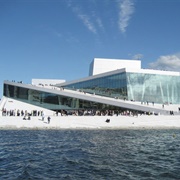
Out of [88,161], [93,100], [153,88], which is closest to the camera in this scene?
[88,161]

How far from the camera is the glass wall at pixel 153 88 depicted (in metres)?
58.1

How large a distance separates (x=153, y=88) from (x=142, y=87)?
2078 mm

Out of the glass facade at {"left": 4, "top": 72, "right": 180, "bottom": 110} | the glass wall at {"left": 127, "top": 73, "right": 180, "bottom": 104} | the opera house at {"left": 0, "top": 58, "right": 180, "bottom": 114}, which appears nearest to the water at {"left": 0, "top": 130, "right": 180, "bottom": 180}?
the opera house at {"left": 0, "top": 58, "right": 180, "bottom": 114}

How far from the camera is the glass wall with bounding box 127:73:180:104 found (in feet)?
191

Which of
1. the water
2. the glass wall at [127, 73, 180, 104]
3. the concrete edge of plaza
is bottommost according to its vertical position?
the water

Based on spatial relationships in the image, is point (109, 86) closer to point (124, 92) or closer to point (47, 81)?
point (124, 92)

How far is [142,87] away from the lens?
192 ft

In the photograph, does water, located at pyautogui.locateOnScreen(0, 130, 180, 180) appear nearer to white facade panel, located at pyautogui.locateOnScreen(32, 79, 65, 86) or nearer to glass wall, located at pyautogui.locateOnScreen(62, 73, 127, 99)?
glass wall, located at pyautogui.locateOnScreen(62, 73, 127, 99)

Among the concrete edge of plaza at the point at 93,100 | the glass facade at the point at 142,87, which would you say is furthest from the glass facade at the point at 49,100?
the glass facade at the point at 142,87

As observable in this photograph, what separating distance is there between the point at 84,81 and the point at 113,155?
48.8 metres

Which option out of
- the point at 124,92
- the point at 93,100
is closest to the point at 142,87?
the point at 124,92

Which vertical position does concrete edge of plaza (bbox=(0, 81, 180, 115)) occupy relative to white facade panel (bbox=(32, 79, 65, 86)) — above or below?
below

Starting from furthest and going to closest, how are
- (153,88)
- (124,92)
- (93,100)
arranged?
(153,88) → (124,92) → (93,100)

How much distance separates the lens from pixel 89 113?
49.5 metres
